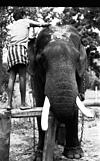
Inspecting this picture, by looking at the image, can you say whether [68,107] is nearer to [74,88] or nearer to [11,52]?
[74,88]

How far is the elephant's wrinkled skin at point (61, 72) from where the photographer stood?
3.47 metres

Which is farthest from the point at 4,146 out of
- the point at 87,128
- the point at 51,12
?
the point at 51,12

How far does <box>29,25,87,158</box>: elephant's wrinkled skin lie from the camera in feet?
11.4

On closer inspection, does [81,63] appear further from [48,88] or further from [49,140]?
[49,140]

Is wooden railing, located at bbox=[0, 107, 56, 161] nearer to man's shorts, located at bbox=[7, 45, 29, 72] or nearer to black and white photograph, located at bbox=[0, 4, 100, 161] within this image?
black and white photograph, located at bbox=[0, 4, 100, 161]

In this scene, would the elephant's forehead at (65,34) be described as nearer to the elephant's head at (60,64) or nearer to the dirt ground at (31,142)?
the elephant's head at (60,64)

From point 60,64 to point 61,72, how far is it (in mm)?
106

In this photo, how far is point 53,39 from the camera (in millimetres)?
3910

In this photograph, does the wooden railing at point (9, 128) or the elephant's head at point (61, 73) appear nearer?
the elephant's head at point (61, 73)

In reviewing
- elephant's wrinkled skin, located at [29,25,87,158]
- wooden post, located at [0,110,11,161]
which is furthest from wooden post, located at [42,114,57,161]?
wooden post, located at [0,110,11,161]

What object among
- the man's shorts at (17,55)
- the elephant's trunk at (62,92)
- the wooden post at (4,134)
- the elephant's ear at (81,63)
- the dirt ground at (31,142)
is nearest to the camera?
the elephant's trunk at (62,92)

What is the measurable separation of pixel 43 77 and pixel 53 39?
0.45m

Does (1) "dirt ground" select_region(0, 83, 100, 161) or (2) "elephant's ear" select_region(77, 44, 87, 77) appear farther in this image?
(1) "dirt ground" select_region(0, 83, 100, 161)

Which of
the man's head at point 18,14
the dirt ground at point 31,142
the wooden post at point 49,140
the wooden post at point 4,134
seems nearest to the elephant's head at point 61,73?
the wooden post at point 49,140
